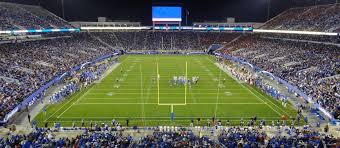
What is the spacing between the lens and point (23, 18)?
47812 mm

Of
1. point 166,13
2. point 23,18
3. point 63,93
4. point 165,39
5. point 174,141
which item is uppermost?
point 166,13

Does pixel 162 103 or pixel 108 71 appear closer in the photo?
pixel 162 103

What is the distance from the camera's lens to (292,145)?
1395 cm

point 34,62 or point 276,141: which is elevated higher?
point 34,62

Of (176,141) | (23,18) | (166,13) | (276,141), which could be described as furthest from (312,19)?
(23,18)

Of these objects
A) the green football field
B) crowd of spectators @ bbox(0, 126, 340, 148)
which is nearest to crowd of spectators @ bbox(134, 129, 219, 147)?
crowd of spectators @ bbox(0, 126, 340, 148)

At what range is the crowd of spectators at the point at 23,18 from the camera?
1653 inches

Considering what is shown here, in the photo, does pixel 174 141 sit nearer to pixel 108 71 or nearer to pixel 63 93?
pixel 63 93

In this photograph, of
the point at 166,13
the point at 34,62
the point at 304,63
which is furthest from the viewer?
the point at 166,13

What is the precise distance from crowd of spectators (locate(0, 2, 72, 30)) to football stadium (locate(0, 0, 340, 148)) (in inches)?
11.3

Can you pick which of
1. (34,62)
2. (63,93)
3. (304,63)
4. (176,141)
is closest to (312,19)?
(304,63)

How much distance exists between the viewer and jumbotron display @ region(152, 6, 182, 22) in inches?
2704

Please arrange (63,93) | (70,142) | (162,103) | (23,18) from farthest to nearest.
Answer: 1. (23,18)
2. (63,93)
3. (162,103)
4. (70,142)

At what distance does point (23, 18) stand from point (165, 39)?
104 ft
